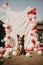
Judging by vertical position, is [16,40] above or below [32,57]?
above

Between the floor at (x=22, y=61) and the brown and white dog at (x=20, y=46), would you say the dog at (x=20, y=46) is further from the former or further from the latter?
the floor at (x=22, y=61)

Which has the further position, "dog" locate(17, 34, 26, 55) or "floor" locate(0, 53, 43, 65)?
"dog" locate(17, 34, 26, 55)

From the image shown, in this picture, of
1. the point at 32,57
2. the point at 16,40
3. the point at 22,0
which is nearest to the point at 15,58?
the point at 32,57

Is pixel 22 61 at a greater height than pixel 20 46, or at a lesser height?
lesser

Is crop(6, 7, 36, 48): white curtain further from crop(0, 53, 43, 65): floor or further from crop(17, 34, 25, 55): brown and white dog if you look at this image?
crop(0, 53, 43, 65): floor

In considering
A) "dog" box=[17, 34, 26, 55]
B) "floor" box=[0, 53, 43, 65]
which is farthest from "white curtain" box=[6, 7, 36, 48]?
"floor" box=[0, 53, 43, 65]

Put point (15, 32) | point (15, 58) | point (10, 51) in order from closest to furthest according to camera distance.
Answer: point (15, 58), point (10, 51), point (15, 32)

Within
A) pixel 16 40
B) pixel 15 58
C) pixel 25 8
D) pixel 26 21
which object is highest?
pixel 25 8

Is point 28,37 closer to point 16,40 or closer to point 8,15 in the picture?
point 16,40

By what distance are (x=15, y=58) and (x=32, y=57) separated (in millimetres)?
215

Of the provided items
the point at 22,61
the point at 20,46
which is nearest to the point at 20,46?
the point at 20,46

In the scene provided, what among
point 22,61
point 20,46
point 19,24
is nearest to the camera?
point 22,61

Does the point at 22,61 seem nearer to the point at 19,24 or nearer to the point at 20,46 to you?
the point at 20,46

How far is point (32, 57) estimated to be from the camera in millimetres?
1686
